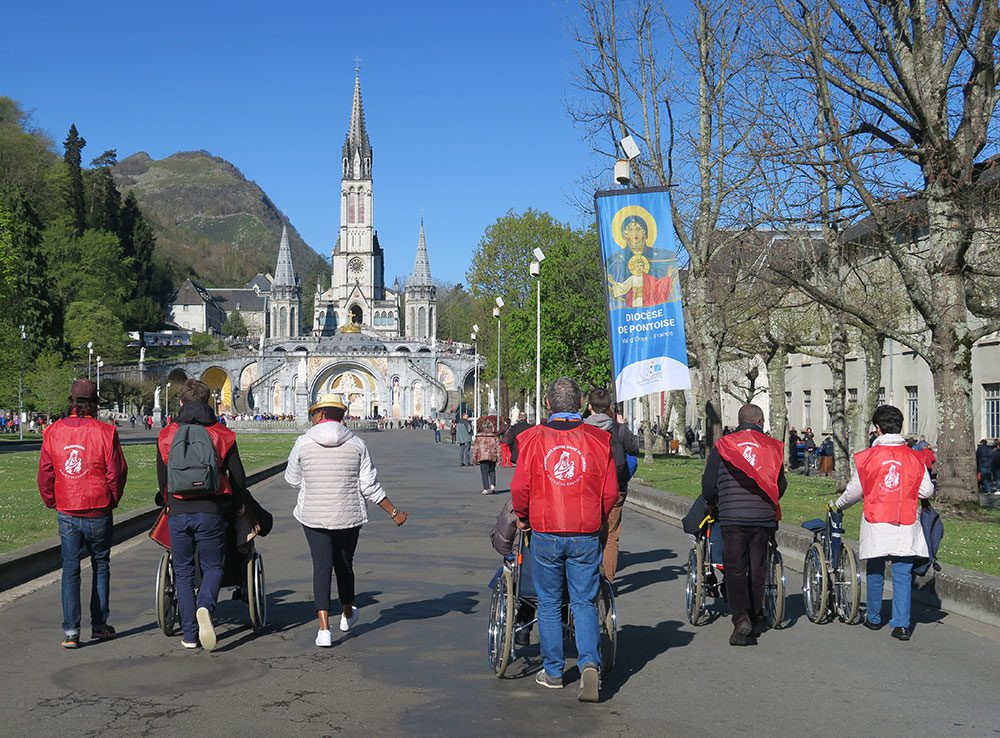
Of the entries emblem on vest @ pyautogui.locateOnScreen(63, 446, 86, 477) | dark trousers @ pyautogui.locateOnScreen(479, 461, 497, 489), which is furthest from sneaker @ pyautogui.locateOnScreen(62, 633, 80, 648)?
dark trousers @ pyautogui.locateOnScreen(479, 461, 497, 489)

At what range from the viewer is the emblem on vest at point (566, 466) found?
7090 mm

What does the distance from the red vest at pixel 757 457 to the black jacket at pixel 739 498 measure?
4 centimetres

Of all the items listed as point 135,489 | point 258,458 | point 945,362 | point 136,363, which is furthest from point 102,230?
point 945,362

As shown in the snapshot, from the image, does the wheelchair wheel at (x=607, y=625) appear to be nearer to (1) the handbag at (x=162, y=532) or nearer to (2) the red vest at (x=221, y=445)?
(2) the red vest at (x=221, y=445)

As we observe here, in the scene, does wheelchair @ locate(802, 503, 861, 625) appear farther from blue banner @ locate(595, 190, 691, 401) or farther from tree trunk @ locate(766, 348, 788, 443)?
tree trunk @ locate(766, 348, 788, 443)

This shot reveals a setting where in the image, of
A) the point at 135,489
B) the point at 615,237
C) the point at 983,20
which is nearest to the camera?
the point at 983,20

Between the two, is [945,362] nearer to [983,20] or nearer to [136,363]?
[983,20]

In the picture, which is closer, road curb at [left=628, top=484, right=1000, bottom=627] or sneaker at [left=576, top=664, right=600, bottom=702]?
sneaker at [left=576, top=664, right=600, bottom=702]

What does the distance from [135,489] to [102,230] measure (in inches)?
3952

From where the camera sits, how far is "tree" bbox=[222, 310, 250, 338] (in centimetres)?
18762

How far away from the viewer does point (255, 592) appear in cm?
887

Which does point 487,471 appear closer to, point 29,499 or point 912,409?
point 29,499

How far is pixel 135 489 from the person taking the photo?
22203 mm

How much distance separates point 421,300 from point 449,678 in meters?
149
